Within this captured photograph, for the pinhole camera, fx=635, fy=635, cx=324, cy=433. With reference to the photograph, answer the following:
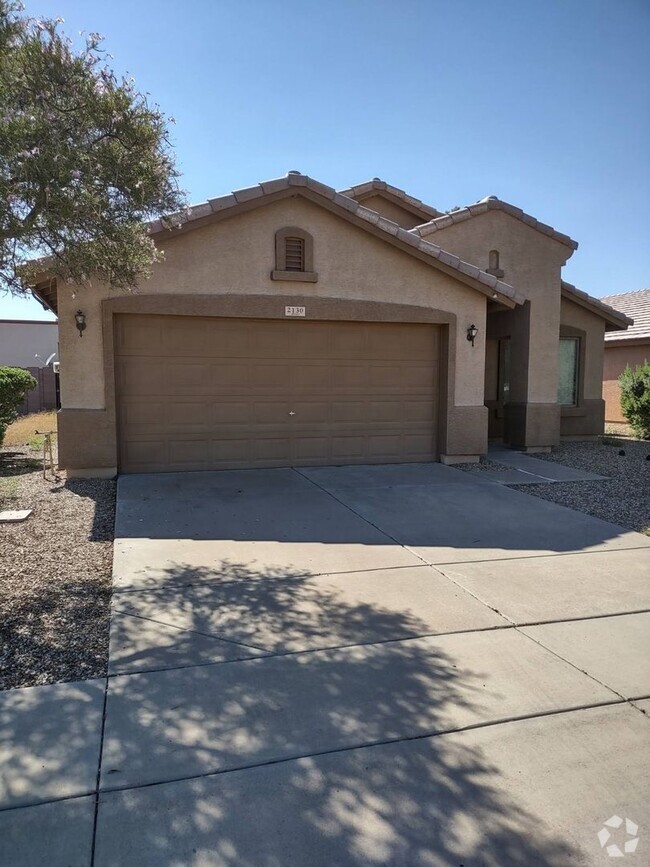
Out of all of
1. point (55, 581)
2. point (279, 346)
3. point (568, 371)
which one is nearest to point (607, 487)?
point (279, 346)

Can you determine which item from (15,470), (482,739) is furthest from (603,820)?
(15,470)

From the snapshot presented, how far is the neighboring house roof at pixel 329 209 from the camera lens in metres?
9.59

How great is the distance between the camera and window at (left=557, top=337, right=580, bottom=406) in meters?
15.3

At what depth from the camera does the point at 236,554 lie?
248 inches

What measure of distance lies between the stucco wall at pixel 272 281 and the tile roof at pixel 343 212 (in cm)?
26

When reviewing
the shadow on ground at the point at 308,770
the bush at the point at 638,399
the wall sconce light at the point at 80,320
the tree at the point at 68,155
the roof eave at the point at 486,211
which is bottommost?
the shadow on ground at the point at 308,770

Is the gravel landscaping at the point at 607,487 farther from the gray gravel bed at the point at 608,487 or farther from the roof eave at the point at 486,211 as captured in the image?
the roof eave at the point at 486,211

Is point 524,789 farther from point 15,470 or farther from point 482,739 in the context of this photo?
point 15,470

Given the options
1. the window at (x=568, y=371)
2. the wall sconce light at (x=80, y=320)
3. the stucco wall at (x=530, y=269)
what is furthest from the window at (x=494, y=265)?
the wall sconce light at (x=80, y=320)

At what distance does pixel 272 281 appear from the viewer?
409 inches

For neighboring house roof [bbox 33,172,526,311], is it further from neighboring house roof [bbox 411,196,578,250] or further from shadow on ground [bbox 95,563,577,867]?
shadow on ground [bbox 95,563,577,867]

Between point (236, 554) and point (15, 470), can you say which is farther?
point (15, 470)

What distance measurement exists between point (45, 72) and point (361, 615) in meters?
4.90

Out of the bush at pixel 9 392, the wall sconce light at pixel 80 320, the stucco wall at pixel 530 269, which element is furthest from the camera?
the stucco wall at pixel 530 269
